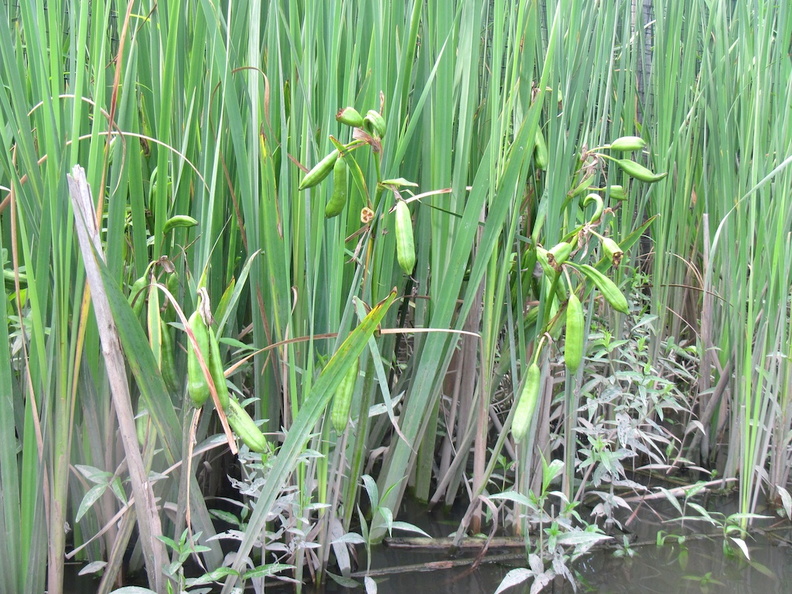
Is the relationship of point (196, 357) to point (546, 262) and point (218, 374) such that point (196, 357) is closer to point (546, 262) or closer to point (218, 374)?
point (218, 374)

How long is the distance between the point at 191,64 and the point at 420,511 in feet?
2.66

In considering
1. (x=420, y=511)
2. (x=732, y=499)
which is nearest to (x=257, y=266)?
(x=420, y=511)

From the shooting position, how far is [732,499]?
132 cm

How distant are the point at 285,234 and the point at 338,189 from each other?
139 millimetres

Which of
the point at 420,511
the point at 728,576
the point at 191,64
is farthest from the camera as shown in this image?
the point at 420,511

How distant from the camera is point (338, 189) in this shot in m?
0.76

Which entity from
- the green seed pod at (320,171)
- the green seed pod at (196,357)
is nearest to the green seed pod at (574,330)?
the green seed pod at (320,171)

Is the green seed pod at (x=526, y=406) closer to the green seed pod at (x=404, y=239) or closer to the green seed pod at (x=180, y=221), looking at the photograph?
the green seed pod at (x=404, y=239)

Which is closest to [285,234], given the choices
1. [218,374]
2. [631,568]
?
[218,374]

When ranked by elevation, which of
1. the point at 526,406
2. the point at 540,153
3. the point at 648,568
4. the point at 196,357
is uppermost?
the point at 540,153

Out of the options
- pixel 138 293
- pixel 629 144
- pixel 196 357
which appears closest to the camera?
pixel 196 357

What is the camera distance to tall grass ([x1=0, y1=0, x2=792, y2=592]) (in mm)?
787

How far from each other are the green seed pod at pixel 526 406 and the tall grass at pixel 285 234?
0.09 meters

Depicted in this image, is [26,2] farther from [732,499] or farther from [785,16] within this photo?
[732,499]
